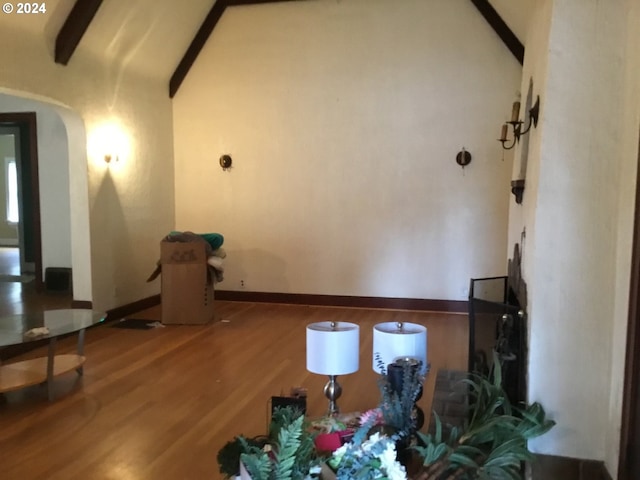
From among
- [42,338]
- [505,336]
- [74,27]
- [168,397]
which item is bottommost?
[168,397]

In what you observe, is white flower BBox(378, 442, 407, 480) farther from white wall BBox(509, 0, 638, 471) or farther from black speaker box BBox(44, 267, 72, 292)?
black speaker box BBox(44, 267, 72, 292)

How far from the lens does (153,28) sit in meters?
5.71

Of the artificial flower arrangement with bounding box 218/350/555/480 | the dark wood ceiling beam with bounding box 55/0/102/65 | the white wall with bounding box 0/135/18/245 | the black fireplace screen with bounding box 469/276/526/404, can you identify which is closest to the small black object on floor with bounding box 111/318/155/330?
the dark wood ceiling beam with bounding box 55/0/102/65

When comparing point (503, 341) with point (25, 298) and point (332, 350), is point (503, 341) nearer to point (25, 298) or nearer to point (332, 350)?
point (332, 350)

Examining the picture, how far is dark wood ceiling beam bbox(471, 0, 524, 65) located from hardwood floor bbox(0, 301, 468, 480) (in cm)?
284

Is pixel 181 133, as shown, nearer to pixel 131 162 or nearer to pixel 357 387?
pixel 131 162

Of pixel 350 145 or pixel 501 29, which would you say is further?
pixel 350 145

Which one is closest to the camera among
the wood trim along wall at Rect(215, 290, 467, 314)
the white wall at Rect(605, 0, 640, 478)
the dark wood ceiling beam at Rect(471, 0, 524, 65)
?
the white wall at Rect(605, 0, 640, 478)

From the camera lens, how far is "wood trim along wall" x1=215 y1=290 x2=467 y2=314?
607 centimetres

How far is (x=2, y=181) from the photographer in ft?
39.9

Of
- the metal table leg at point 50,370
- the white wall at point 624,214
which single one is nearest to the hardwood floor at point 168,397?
the metal table leg at point 50,370

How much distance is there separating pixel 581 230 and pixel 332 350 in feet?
4.05

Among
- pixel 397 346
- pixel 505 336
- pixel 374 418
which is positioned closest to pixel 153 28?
pixel 397 346

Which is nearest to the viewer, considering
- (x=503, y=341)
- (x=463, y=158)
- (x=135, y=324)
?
(x=503, y=341)
